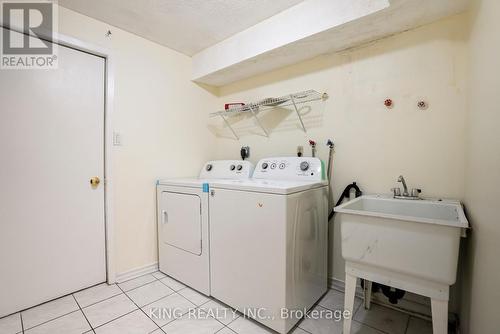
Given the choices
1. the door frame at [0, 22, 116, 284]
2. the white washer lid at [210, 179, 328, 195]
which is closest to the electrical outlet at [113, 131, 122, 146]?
the door frame at [0, 22, 116, 284]

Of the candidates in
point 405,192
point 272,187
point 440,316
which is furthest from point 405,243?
point 272,187

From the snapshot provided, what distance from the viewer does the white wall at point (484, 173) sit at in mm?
796

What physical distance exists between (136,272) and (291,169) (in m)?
1.74

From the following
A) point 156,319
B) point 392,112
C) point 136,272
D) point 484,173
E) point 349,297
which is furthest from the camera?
point 136,272

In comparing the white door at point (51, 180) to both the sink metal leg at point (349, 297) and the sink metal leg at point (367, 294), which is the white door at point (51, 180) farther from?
the sink metal leg at point (367, 294)

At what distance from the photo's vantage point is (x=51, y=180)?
1713mm

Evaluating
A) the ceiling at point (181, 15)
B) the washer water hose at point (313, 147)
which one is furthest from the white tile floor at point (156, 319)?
the ceiling at point (181, 15)

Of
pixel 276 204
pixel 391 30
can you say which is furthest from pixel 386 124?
pixel 276 204

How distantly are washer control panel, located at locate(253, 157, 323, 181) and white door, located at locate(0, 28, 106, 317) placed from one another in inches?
56.7

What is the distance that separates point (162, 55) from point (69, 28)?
2.49 feet

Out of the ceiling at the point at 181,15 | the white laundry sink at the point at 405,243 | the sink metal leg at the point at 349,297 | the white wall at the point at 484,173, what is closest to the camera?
the white wall at the point at 484,173

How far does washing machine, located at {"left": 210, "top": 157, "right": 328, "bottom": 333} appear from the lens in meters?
1.35

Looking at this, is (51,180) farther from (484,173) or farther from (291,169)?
(484,173)

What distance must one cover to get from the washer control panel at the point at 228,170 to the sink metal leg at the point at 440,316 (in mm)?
1533
